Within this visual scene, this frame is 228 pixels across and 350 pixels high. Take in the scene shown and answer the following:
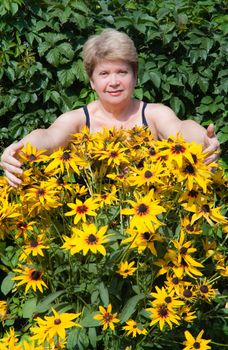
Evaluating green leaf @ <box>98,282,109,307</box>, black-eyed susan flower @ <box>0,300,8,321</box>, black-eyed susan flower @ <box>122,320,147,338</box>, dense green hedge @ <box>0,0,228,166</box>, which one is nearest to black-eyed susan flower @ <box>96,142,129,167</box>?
green leaf @ <box>98,282,109,307</box>

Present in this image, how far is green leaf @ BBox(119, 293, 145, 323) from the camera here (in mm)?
1553

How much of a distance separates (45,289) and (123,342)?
11.5 inches

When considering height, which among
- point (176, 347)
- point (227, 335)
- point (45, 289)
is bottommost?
point (227, 335)

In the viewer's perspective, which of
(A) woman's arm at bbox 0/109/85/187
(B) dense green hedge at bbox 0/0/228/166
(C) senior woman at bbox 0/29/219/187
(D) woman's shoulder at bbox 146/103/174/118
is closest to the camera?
(A) woman's arm at bbox 0/109/85/187

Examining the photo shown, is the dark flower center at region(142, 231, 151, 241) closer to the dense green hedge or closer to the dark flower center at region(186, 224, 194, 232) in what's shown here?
the dark flower center at region(186, 224, 194, 232)

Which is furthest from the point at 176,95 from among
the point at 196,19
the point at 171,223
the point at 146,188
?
the point at 146,188

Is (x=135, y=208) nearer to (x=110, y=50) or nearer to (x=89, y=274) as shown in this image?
(x=89, y=274)

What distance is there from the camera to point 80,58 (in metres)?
2.85

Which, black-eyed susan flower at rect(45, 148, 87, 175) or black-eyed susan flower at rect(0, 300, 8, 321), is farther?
black-eyed susan flower at rect(0, 300, 8, 321)

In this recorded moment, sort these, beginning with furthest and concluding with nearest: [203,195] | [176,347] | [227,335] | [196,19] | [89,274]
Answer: [196,19]
[227,335]
[176,347]
[89,274]
[203,195]

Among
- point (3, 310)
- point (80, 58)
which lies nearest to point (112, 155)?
point (3, 310)

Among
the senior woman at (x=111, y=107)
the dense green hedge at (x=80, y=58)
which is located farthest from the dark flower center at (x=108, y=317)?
the dense green hedge at (x=80, y=58)

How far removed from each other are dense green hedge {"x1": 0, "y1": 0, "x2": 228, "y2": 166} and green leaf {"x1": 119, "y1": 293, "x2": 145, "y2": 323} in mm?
1468

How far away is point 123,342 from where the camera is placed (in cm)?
170
